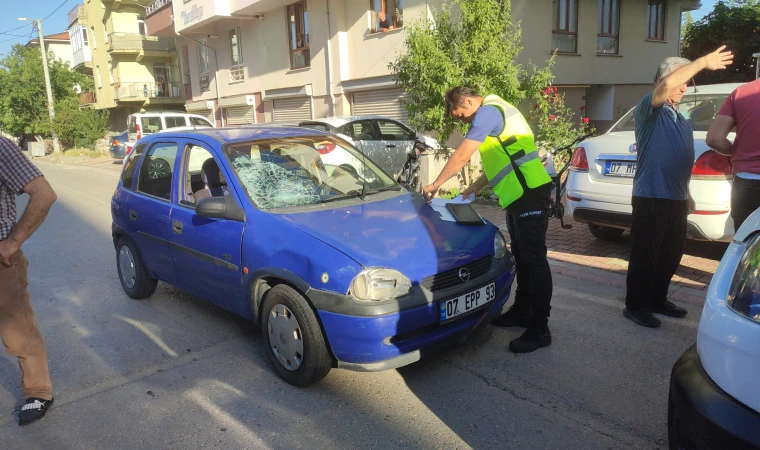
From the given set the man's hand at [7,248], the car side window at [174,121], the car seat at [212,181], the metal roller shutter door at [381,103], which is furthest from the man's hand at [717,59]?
the car side window at [174,121]

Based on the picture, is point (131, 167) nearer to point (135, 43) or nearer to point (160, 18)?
point (160, 18)

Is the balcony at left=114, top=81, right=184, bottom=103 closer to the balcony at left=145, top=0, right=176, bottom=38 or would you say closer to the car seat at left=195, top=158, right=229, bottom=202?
the balcony at left=145, top=0, right=176, bottom=38

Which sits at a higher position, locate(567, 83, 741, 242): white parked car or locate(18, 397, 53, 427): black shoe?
locate(567, 83, 741, 242): white parked car

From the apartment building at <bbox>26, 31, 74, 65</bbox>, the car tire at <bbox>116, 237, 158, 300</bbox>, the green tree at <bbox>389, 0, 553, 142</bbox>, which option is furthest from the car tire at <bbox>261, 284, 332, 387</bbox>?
the apartment building at <bbox>26, 31, 74, 65</bbox>

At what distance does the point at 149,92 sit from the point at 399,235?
37471mm

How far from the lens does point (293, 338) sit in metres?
3.47

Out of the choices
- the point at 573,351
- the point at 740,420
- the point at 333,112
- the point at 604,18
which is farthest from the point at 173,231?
the point at 604,18

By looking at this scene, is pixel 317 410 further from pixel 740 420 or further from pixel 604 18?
pixel 604 18

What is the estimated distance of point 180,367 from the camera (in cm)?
396

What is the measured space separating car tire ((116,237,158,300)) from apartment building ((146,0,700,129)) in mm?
8446

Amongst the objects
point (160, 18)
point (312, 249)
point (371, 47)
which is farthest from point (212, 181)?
point (160, 18)

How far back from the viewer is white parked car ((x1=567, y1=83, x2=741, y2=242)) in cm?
478

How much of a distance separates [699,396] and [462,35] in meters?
8.42

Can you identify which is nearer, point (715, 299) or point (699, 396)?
point (699, 396)
